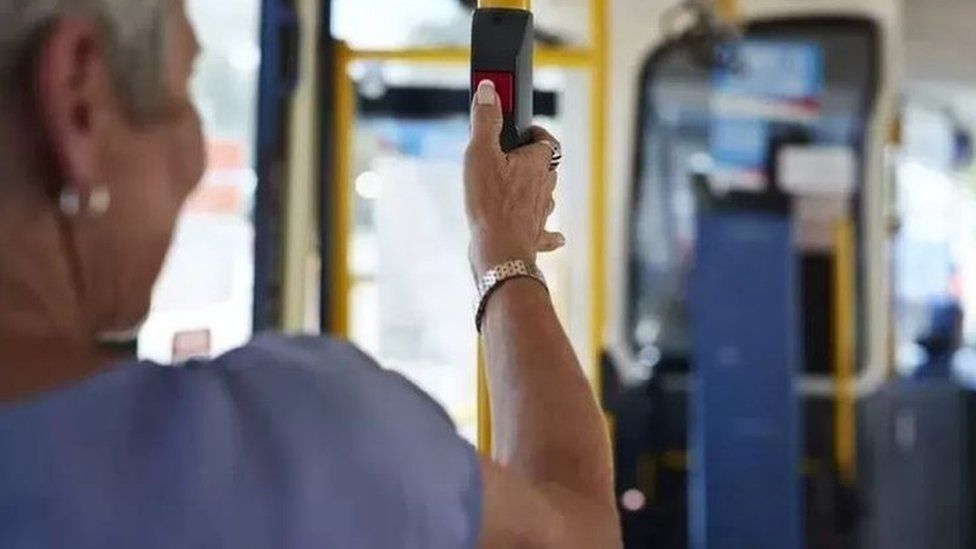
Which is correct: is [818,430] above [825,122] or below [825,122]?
below

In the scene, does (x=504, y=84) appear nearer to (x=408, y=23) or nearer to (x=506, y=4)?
(x=506, y=4)

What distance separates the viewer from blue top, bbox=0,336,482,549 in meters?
0.66

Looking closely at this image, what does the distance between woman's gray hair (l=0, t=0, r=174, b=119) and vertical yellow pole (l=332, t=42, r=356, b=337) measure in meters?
2.25

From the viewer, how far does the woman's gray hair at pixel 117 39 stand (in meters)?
0.67

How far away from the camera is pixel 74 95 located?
68 cm

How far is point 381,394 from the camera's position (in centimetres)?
74

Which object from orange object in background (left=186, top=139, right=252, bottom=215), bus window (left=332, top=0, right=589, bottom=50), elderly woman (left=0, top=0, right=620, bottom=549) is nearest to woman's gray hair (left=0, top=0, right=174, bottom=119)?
elderly woman (left=0, top=0, right=620, bottom=549)

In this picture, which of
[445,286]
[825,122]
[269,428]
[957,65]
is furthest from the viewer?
[957,65]

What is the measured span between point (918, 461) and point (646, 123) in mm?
1150

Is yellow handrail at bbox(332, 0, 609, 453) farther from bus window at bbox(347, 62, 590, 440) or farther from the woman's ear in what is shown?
the woman's ear

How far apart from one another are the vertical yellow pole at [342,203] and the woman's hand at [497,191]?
6.50 feet

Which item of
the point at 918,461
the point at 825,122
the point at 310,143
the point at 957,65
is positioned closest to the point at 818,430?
the point at 918,461

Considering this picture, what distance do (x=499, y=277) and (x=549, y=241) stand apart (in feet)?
0.39

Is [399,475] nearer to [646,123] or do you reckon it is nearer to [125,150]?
[125,150]
